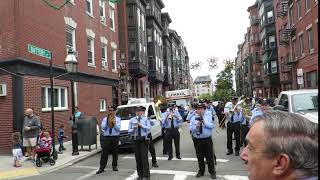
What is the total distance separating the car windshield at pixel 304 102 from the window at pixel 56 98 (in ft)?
36.4

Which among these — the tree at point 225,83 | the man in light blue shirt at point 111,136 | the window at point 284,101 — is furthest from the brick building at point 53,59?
the tree at point 225,83

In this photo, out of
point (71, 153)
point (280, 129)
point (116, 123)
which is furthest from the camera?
point (71, 153)

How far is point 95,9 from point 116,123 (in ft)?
52.6

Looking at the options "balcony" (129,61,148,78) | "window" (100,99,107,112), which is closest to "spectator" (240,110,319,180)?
"window" (100,99,107,112)

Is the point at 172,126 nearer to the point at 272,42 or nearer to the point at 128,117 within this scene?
the point at 128,117

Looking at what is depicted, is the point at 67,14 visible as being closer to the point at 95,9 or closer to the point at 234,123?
the point at 95,9

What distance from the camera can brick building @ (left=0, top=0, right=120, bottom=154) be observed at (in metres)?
17.9

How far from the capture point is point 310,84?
32375 millimetres

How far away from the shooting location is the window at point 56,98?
20212 mm

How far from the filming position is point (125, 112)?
19.0 meters

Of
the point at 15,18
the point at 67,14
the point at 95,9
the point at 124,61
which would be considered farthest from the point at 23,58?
the point at 124,61

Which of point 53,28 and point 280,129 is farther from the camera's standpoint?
point 53,28

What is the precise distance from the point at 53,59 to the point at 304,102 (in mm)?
12136

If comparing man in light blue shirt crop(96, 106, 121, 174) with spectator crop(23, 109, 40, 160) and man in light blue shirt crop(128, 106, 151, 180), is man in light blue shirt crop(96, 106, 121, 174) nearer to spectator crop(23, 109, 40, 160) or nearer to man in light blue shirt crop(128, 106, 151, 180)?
man in light blue shirt crop(128, 106, 151, 180)
